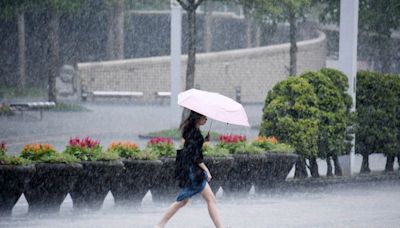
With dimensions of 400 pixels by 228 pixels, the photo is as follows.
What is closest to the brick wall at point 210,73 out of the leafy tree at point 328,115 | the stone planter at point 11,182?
the leafy tree at point 328,115

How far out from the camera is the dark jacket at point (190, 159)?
38.6 feet

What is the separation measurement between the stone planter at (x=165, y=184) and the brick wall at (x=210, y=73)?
3186 centimetres

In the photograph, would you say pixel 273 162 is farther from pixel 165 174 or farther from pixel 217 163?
pixel 165 174

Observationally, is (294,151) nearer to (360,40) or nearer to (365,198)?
(365,198)

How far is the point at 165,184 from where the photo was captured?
50.5ft

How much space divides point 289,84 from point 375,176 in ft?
9.35

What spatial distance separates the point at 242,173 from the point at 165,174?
163 cm

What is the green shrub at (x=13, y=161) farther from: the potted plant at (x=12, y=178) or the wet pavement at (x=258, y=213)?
the wet pavement at (x=258, y=213)

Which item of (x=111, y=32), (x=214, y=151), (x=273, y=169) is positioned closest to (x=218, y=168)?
(x=214, y=151)

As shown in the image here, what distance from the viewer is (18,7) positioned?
122ft

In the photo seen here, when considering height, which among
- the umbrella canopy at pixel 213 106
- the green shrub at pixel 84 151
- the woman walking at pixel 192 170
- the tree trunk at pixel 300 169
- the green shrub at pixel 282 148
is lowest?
the tree trunk at pixel 300 169

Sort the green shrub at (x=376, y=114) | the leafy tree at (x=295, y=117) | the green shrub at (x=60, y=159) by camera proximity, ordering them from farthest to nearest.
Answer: the green shrub at (x=376, y=114) → the leafy tree at (x=295, y=117) → the green shrub at (x=60, y=159)

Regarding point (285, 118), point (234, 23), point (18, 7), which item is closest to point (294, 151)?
point (285, 118)

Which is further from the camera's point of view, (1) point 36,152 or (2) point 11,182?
(1) point 36,152
